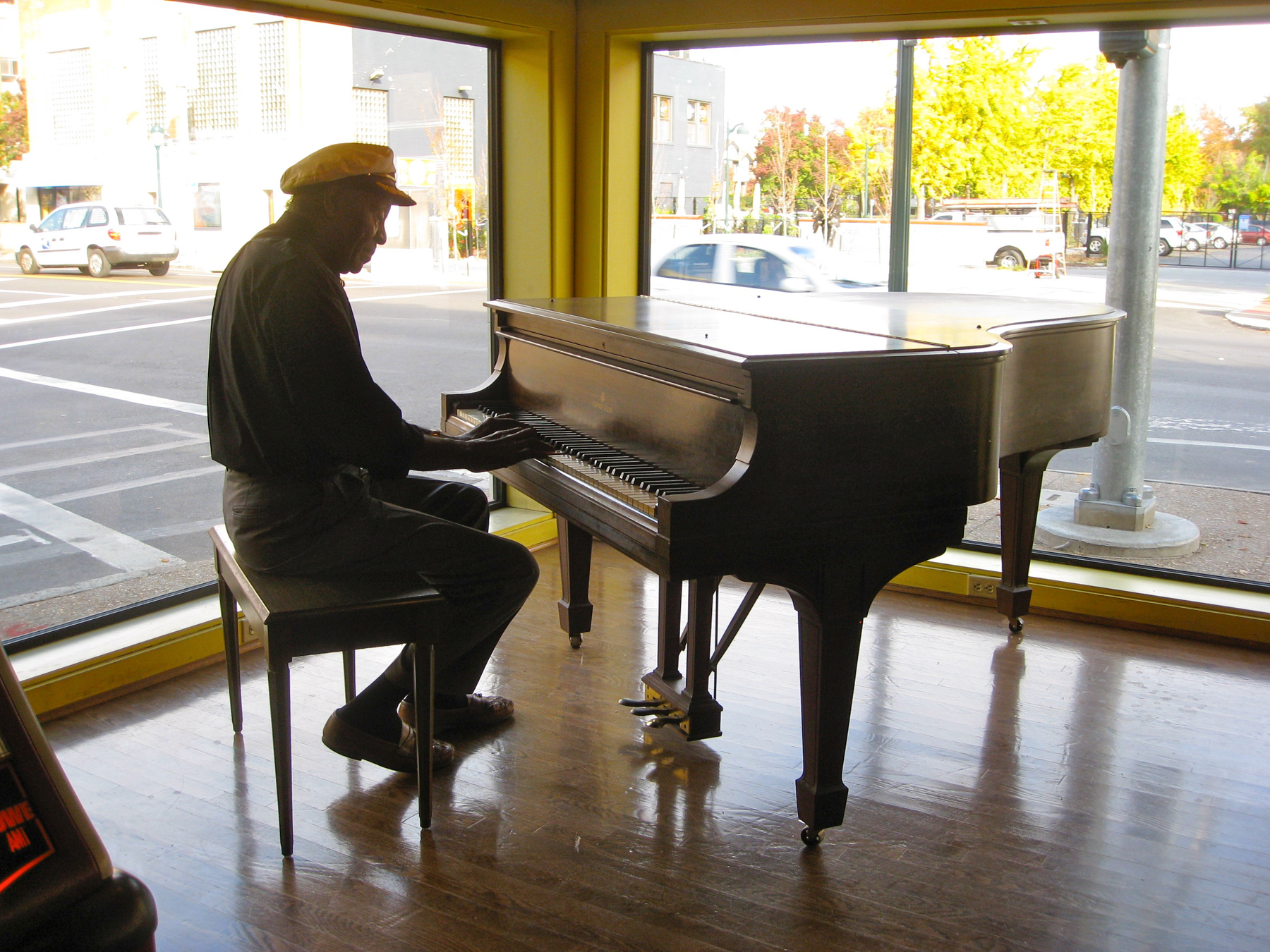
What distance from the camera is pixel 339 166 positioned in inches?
99.0

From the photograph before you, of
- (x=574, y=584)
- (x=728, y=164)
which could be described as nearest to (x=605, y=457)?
(x=574, y=584)

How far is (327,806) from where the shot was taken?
108 inches

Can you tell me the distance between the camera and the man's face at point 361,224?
2596mm

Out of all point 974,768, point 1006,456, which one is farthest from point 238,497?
point 1006,456

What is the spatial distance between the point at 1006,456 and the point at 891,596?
3.16 ft

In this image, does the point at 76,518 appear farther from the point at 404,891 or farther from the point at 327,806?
the point at 404,891

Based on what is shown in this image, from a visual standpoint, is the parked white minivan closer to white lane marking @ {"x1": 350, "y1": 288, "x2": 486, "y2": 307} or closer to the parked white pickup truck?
white lane marking @ {"x1": 350, "y1": 288, "x2": 486, "y2": 307}

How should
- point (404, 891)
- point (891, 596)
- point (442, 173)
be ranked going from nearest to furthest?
point (404, 891) < point (891, 596) < point (442, 173)

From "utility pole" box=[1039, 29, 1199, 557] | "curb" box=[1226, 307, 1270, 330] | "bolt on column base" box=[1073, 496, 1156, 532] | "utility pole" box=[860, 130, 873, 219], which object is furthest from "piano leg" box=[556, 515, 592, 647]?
"curb" box=[1226, 307, 1270, 330]

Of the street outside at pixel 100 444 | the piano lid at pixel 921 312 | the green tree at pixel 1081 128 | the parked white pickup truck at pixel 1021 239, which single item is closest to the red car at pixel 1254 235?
the green tree at pixel 1081 128

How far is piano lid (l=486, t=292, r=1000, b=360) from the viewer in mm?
2322

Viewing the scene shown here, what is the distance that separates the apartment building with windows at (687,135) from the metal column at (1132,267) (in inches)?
61.8

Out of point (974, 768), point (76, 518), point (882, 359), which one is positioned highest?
point (882, 359)

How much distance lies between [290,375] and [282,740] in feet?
2.64
